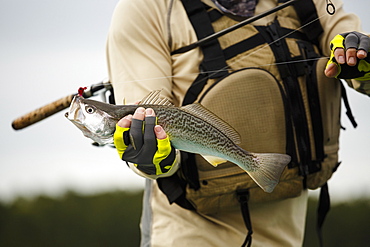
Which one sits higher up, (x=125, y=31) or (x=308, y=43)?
(x=125, y=31)

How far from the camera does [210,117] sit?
9.15ft

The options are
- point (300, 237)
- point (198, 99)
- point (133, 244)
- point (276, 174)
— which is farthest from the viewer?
point (133, 244)

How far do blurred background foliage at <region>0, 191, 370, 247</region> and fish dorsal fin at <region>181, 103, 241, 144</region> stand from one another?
6441 mm

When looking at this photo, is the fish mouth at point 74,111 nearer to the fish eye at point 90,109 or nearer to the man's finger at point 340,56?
the fish eye at point 90,109

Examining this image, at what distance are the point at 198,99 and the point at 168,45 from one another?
0.44 meters

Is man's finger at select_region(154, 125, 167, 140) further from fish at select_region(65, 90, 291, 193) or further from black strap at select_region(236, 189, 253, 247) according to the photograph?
black strap at select_region(236, 189, 253, 247)

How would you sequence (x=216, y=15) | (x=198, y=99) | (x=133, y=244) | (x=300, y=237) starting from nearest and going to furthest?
1. (x=198, y=99)
2. (x=216, y=15)
3. (x=300, y=237)
4. (x=133, y=244)

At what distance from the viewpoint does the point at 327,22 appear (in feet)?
12.3

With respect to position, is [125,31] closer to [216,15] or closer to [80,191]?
[216,15]

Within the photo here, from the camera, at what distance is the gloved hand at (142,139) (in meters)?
2.60

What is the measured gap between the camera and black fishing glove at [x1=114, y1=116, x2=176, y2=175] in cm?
261

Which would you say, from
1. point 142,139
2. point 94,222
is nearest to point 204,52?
point 142,139

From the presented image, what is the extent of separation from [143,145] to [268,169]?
0.65 m

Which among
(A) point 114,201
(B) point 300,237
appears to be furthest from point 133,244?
(B) point 300,237
